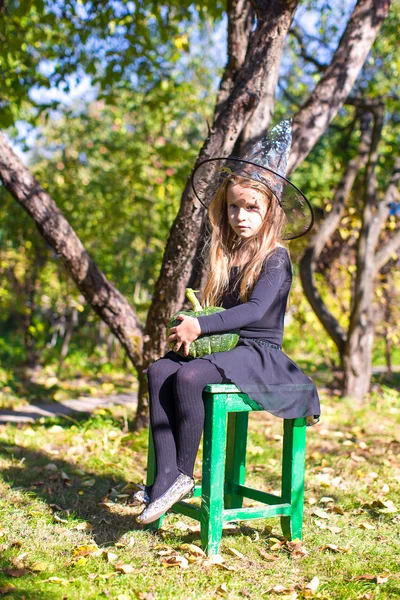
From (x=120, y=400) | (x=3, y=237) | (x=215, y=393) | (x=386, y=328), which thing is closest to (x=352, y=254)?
(x=386, y=328)

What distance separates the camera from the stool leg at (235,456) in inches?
131

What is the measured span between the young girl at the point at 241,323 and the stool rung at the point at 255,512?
0.24m

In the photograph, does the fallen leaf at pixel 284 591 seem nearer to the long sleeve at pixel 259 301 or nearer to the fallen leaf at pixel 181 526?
the fallen leaf at pixel 181 526

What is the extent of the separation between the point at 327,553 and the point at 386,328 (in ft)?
18.7

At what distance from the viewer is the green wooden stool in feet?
8.73

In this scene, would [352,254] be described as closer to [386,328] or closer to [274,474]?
[386,328]

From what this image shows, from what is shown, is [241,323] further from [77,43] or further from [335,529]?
[77,43]

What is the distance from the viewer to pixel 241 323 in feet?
9.08

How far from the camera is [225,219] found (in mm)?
3236

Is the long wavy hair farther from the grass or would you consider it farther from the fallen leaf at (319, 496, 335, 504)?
the fallen leaf at (319, 496, 335, 504)

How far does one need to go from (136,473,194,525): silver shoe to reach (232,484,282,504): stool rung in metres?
0.60

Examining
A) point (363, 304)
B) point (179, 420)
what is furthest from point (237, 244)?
point (363, 304)

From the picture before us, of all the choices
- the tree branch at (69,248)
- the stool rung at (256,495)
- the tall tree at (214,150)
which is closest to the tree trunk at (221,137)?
the tall tree at (214,150)

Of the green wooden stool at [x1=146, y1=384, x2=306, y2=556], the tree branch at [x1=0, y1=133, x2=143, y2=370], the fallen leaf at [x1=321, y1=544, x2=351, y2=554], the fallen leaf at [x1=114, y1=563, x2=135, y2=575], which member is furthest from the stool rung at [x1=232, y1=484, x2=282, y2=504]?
the tree branch at [x1=0, y1=133, x2=143, y2=370]
